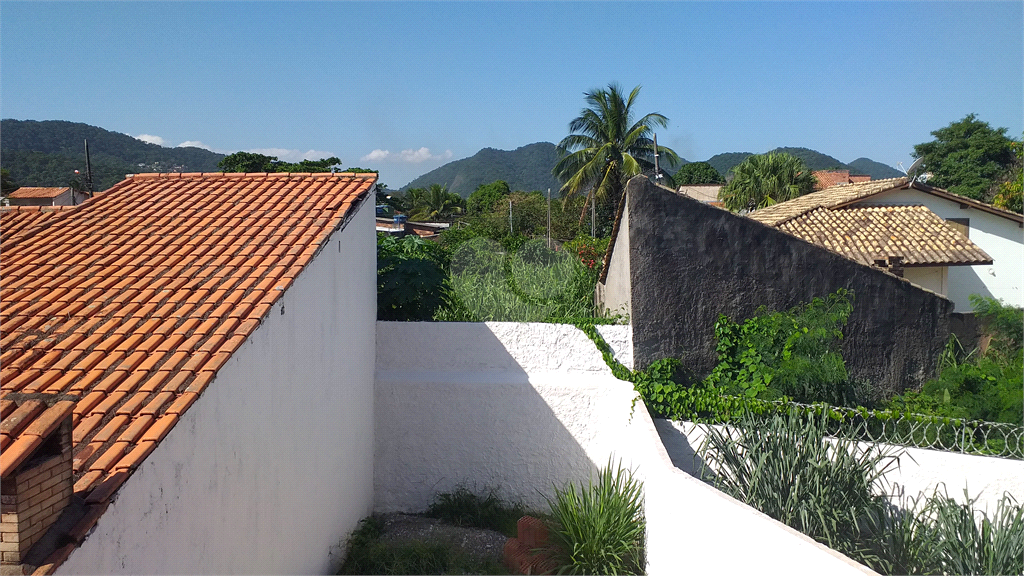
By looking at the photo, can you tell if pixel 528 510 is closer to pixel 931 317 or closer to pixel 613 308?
pixel 613 308

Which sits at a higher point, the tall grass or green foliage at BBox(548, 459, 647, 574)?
the tall grass

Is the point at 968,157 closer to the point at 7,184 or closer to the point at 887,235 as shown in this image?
the point at 887,235

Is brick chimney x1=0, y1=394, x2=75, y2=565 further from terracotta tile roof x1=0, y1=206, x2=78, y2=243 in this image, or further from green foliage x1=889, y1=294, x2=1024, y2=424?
green foliage x1=889, y1=294, x2=1024, y2=424

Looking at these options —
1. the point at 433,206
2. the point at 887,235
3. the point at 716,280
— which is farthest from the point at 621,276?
the point at 433,206

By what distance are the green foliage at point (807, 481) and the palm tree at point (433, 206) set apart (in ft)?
147

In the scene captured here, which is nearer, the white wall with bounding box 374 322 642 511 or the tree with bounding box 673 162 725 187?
the white wall with bounding box 374 322 642 511

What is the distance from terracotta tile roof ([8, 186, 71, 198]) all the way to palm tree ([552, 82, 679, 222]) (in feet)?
80.6

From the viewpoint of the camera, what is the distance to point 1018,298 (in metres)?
14.1

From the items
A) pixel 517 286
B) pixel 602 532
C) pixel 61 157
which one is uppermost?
pixel 61 157

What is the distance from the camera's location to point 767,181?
26.7m

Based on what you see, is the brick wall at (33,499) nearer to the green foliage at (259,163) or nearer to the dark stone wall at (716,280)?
the dark stone wall at (716,280)

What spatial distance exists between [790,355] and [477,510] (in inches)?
167

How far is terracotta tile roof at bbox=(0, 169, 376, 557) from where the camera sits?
3580 millimetres

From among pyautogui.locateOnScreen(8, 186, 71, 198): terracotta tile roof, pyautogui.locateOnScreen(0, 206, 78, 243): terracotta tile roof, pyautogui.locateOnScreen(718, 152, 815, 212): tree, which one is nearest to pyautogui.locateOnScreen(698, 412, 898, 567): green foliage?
pyautogui.locateOnScreen(0, 206, 78, 243): terracotta tile roof
